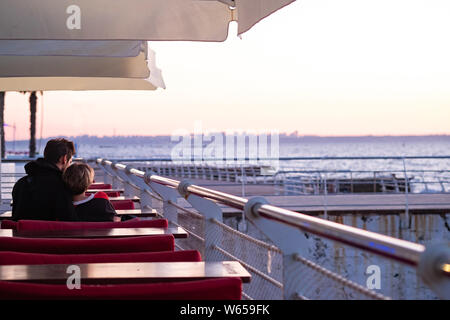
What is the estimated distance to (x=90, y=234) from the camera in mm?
3119

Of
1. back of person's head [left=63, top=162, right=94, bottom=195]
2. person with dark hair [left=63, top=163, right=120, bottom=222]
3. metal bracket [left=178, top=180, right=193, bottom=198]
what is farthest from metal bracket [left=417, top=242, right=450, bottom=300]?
back of person's head [left=63, top=162, right=94, bottom=195]

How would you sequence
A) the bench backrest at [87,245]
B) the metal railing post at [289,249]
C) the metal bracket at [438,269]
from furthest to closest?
the bench backrest at [87,245]
the metal railing post at [289,249]
the metal bracket at [438,269]

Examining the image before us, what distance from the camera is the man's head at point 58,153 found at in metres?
4.45

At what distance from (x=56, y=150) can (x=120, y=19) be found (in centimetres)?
92

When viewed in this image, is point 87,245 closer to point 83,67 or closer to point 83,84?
point 83,67

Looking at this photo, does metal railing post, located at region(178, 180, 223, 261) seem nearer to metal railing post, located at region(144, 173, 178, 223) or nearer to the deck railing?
the deck railing

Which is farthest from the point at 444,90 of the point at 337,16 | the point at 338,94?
the point at 337,16

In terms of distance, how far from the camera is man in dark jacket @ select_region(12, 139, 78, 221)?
391 centimetres

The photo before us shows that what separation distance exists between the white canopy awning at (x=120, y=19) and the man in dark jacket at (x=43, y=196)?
2.61 ft

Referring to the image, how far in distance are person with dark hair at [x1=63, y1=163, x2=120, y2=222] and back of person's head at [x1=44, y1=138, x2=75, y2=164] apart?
1.39 ft

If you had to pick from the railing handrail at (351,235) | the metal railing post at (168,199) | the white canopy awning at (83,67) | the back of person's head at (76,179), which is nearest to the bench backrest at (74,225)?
the back of person's head at (76,179)

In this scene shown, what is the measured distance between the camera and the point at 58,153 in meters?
4.50

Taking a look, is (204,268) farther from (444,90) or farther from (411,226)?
(444,90)

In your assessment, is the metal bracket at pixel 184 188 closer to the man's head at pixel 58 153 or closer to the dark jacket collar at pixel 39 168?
the dark jacket collar at pixel 39 168
